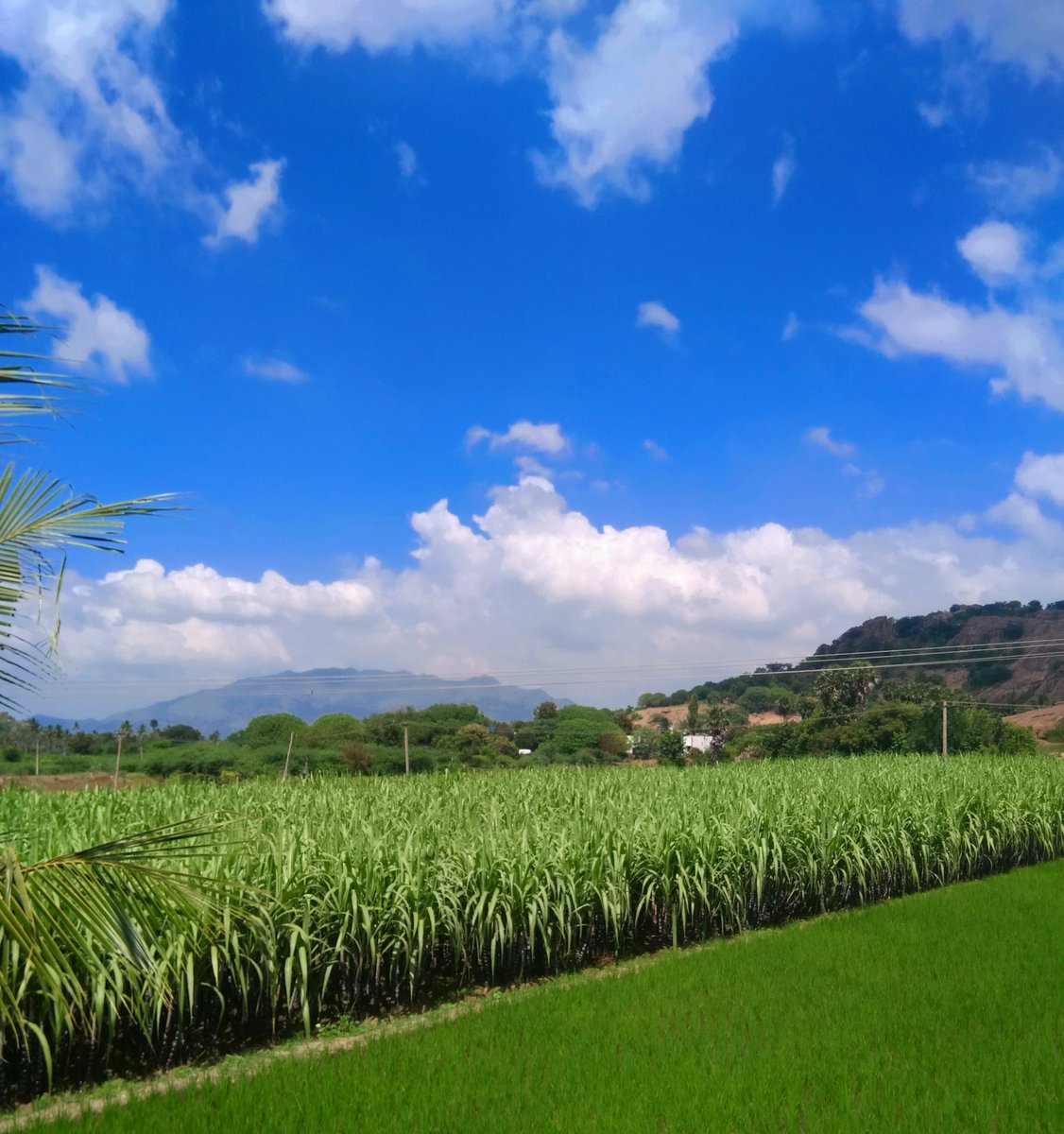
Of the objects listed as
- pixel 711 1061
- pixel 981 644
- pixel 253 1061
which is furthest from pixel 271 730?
pixel 981 644

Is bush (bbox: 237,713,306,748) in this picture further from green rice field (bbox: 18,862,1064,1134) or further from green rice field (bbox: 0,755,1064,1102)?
green rice field (bbox: 18,862,1064,1134)

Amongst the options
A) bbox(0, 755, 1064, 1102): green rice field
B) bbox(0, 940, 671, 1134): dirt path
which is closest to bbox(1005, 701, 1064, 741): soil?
bbox(0, 755, 1064, 1102): green rice field

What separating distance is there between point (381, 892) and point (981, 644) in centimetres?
7870

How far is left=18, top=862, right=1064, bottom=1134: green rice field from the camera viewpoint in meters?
3.75

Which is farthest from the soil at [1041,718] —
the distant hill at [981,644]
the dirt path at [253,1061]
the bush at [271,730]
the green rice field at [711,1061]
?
the dirt path at [253,1061]

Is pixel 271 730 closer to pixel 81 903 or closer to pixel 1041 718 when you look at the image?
pixel 81 903

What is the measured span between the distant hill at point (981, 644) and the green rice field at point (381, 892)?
176ft

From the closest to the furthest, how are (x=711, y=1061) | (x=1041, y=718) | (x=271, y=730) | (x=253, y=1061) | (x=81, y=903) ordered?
1. (x=81, y=903)
2. (x=711, y=1061)
3. (x=253, y=1061)
4. (x=271, y=730)
5. (x=1041, y=718)

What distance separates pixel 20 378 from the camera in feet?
9.87

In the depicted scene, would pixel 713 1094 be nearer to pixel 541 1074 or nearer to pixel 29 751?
pixel 541 1074

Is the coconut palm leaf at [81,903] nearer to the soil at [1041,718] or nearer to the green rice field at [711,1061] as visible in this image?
the green rice field at [711,1061]

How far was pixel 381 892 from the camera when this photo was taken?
579 centimetres

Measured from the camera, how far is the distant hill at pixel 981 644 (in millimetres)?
66688

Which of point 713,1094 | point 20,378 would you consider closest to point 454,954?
point 713,1094
